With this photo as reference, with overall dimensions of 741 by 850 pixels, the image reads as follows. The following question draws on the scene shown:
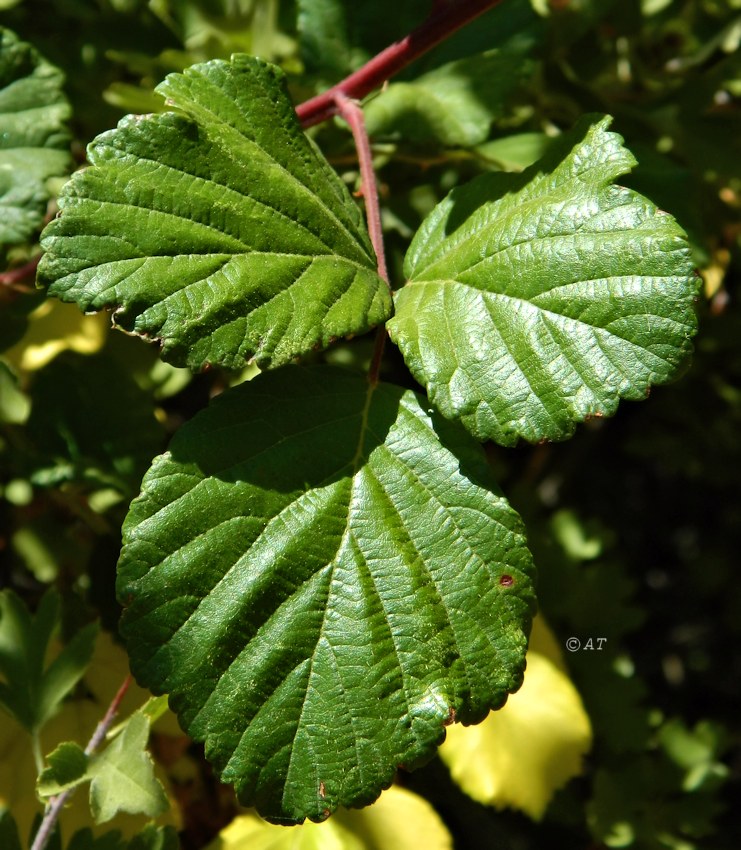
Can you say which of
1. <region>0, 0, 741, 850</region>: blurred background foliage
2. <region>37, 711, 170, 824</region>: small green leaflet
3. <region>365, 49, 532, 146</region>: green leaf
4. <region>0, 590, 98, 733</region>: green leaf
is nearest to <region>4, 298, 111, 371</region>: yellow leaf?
<region>0, 0, 741, 850</region>: blurred background foliage

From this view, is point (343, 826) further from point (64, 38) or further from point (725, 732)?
point (64, 38)

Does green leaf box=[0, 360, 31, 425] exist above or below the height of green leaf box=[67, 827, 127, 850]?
above

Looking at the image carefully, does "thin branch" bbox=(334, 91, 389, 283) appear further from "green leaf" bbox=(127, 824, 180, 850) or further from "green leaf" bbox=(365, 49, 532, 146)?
"green leaf" bbox=(127, 824, 180, 850)

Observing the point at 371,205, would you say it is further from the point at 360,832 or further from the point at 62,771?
the point at 360,832

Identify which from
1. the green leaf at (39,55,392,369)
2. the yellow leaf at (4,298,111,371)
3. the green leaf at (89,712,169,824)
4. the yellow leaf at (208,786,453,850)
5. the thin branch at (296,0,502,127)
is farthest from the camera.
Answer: the yellow leaf at (4,298,111,371)

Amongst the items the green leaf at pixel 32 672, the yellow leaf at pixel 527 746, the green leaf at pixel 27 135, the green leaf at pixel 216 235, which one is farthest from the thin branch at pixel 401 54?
the yellow leaf at pixel 527 746

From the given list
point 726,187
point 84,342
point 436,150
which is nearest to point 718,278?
point 726,187
